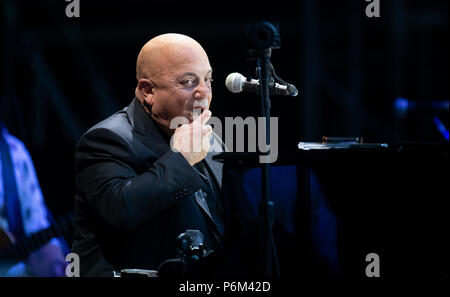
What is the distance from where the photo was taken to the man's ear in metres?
2.73

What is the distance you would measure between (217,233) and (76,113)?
2829mm

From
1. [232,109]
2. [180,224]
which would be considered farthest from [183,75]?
[232,109]

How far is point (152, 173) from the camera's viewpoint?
242 centimetres

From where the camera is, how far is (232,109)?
16.2ft

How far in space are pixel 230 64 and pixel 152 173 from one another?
2.64m

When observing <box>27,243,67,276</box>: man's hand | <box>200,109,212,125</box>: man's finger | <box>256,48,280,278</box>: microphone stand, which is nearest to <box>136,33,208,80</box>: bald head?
<box>200,109,212,125</box>: man's finger

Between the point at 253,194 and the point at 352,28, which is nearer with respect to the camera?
the point at 253,194

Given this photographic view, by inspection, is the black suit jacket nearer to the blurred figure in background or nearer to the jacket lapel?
the jacket lapel

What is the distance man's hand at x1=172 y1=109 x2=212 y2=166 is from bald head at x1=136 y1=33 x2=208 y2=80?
1.03 feet

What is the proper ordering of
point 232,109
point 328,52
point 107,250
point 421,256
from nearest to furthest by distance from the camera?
1. point 421,256
2. point 107,250
3. point 232,109
4. point 328,52

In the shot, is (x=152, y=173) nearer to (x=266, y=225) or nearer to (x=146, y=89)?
(x=146, y=89)

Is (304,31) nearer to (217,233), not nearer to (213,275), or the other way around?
(217,233)

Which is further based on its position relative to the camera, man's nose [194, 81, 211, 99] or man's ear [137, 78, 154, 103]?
man's ear [137, 78, 154, 103]

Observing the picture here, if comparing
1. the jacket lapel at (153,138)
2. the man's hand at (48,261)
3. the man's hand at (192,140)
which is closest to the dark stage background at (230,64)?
the man's hand at (48,261)
